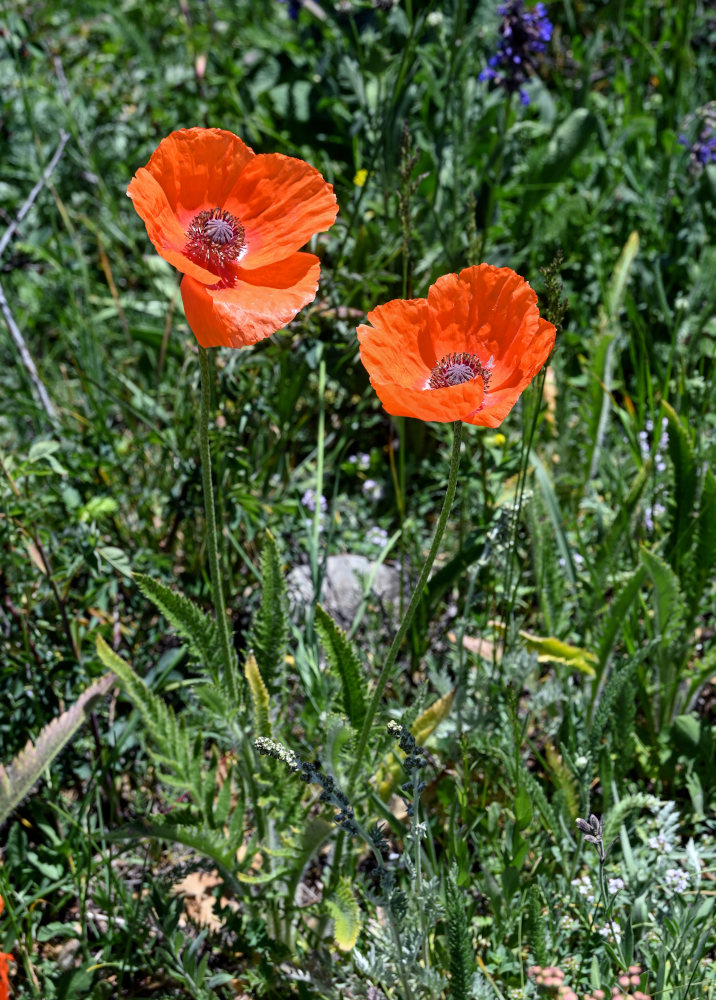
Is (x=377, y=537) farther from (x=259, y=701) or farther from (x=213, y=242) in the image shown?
(x=213, y=242)

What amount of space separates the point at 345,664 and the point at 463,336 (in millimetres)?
667

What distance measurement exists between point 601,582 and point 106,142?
3.09 meters

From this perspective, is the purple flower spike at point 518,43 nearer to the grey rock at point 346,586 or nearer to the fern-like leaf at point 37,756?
the grey rock at point 346,586

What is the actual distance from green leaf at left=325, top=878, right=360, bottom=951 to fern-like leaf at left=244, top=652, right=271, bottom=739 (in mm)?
321

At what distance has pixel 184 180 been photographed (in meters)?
1.63

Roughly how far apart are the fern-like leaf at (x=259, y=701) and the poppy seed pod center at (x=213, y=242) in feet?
2.55

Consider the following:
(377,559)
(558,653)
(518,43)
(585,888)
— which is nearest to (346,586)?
(377,559)

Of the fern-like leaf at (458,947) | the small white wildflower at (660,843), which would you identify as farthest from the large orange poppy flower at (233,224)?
the small white wildflower at (660,843)

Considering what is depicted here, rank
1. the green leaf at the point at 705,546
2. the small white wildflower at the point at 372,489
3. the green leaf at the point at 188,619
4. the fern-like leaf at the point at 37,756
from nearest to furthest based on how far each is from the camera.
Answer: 1. the fern-like leaf at the point at 37,756
2. the green leaf at the point at 188,619
3. the green leaf at the point at 705,546
4. the small white wildflower at the point at 372,489

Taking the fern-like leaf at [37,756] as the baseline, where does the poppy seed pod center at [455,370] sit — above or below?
above

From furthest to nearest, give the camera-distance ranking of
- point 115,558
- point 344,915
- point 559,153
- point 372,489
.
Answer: point 559,153 → point 372,489 → point 115,558 → point 344,915

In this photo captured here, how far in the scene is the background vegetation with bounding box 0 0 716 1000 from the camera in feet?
6.23

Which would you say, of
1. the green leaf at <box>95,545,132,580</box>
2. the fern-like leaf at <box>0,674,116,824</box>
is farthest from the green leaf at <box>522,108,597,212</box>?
the fern-like leaf at <box>0,674,116,824</box>

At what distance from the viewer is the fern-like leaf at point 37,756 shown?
1.79m
